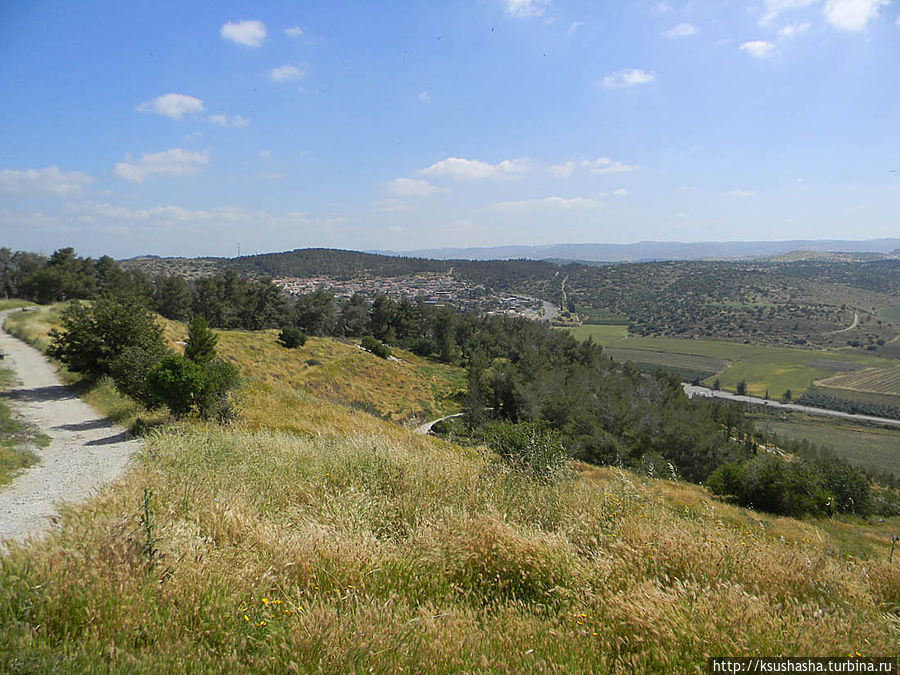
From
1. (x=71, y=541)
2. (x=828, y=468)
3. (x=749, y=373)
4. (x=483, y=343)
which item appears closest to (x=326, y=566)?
(x=71, y=541)

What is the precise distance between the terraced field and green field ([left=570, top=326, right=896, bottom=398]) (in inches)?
68.6

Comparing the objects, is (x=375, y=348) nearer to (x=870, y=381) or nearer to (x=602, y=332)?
(x=602, y=332)

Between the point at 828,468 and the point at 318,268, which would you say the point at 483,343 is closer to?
the point at 828,468

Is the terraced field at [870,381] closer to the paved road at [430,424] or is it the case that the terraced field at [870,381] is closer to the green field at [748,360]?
the green field at [748,360]

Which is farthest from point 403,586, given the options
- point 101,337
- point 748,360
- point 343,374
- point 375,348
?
point 748,360

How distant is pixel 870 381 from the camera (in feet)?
224

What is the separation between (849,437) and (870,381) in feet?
88.6

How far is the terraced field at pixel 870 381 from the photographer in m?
65.2

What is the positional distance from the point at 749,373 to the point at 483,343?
49.2m

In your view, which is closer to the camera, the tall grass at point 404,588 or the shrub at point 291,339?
the tall grass at point 404,588

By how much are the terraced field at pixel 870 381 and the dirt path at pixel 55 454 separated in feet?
280

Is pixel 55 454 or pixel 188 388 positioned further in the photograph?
pixel 188 388

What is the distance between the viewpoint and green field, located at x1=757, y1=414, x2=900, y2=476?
41.5 meters

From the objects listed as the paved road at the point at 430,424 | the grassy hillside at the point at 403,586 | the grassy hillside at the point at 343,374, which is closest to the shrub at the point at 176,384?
the grassy hillside at the point at 403,586
